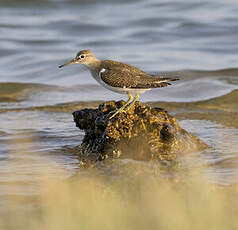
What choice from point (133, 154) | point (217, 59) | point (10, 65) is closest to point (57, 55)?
point (10, 65)

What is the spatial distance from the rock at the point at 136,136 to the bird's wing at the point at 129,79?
0.31 m

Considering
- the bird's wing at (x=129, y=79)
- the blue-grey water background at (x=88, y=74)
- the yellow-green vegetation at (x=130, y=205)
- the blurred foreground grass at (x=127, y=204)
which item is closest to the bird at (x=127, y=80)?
the bird's wing at (x=129, y=79)

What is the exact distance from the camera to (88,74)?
14.1 meters

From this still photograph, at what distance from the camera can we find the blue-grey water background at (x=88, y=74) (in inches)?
305

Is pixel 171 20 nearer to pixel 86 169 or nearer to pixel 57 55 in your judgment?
pixel 57 55

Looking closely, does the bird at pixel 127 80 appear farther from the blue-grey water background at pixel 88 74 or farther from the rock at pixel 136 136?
the blue-grey water background at pixel 88 74

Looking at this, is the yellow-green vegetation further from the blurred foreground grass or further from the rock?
the rock

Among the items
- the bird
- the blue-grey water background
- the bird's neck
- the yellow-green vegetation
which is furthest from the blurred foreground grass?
the bird's neck

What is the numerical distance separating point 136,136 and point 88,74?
7.16 m

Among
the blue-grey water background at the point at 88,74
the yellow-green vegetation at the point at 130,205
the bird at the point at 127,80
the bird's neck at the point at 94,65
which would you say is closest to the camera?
the yellow-green vegetation at the point at 130,205

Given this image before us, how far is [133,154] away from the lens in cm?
710

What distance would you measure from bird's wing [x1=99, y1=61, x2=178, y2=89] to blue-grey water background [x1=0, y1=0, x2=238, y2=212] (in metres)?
1.22

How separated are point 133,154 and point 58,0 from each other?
1517cm

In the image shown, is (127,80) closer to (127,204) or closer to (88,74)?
(127,204)
